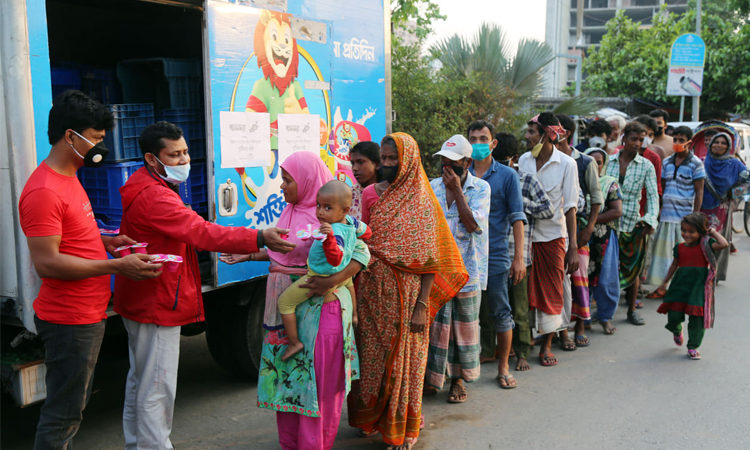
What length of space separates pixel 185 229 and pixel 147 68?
8.05 ft

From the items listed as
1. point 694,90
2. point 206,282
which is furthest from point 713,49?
point 206,282

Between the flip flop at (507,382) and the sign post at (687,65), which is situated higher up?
the sign post at (687,65)

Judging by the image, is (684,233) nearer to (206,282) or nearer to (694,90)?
(206,282)

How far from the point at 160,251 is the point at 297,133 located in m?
1.57

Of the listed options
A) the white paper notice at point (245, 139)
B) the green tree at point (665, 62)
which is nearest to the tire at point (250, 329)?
the white paper notice at point (245, 139)

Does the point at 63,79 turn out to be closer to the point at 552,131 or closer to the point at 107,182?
the point at 107,182

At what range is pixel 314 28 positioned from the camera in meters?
4.49

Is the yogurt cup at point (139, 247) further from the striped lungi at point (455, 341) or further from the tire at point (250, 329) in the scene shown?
the striped lungi at point (455, 341)

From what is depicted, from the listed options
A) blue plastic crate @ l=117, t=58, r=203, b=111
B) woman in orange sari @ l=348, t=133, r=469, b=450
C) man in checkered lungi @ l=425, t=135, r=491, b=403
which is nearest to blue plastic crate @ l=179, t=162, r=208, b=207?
blue plastic crate @ l=117, t=58, r=203, b=111

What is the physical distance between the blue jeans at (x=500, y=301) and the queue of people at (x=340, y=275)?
13 mm

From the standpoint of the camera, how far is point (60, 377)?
279 centimetres

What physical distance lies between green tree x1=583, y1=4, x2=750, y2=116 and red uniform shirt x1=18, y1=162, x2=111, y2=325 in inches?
813

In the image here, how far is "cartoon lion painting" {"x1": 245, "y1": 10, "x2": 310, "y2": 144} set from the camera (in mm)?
4062

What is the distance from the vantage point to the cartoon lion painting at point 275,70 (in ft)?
13.3
